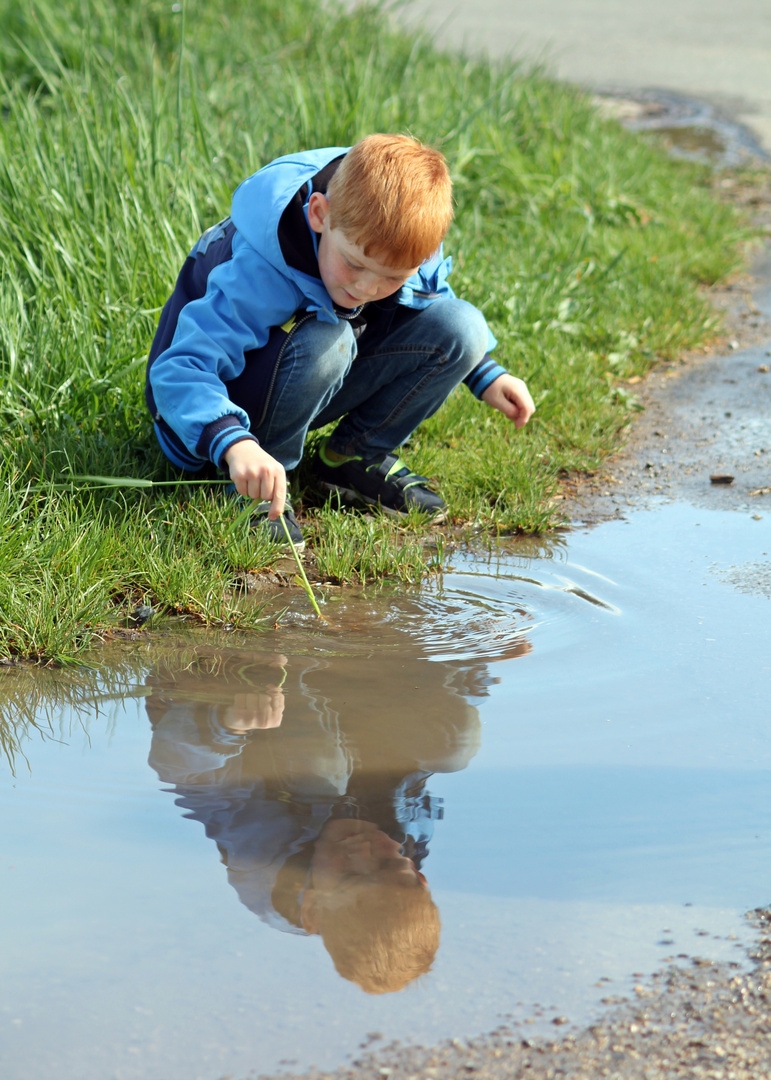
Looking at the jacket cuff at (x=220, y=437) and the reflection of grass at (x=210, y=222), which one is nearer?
the jacket cuff at (x=220, y=437)

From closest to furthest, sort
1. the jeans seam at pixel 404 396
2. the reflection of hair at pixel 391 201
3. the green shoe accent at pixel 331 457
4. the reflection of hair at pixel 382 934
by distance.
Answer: the reflection of hair at pixel 382 934 < the reflection of hair at pixel 391 201 < the jeans seam at pixel 404 396 < the green shoe accent at pixel 331 457

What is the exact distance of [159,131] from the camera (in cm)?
397

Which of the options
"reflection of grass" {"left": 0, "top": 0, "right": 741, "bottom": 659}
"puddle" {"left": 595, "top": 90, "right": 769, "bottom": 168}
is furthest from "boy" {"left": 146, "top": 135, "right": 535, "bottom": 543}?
"puddle" {"left": 595, "top": 90, "right": 769, "bottom": 168}

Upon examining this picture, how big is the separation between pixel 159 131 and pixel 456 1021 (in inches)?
136

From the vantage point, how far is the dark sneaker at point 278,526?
9.05 feet

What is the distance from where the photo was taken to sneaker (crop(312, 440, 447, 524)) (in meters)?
3.04

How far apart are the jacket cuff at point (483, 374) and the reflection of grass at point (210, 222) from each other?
261 millimetres

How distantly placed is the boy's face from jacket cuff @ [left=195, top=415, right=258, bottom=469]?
0.40m

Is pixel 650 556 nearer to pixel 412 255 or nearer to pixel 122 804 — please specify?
pixel 412 255

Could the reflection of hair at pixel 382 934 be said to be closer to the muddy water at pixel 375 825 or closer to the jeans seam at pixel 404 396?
the muddy water at pixel 375 825

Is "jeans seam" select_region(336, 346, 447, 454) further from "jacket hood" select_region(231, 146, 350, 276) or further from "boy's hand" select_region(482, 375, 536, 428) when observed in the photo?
"jacket hood" select_region(231, 146, 350, 276)

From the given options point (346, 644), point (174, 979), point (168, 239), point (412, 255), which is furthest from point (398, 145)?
point (174, 979)

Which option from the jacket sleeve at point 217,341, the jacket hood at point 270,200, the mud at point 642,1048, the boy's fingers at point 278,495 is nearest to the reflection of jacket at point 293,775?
the mud at point 642,1048

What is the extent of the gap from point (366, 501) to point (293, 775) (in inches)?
52.1
